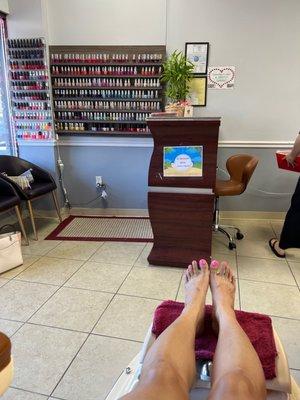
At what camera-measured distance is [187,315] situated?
3.79ft

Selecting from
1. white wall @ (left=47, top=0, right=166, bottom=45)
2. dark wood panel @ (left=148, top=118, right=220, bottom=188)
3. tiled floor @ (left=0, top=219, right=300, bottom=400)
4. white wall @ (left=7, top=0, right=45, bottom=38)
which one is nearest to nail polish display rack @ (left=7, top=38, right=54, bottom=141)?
white wall @ (left=7, top=0, right=45, bottom=38)

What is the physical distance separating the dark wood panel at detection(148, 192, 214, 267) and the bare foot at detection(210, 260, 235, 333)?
67 centimetres

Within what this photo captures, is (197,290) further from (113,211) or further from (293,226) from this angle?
(113,211)

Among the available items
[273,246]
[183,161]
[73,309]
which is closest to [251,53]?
[183,161]

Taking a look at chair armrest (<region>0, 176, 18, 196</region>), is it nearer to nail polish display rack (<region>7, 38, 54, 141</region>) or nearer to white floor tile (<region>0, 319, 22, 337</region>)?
nail polish display rack (<region>7, 38, 54, 141</region>)

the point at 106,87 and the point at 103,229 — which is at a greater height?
the point at 106,87

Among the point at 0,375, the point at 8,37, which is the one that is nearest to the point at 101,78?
the point at 8,37

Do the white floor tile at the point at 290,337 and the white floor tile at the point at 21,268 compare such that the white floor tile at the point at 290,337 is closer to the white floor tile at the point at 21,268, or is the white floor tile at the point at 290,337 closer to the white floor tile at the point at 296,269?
the white floor tile at the point at 296,269

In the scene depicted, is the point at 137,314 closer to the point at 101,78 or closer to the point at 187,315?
the point at 187,315

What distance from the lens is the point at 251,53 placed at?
10.0 feet

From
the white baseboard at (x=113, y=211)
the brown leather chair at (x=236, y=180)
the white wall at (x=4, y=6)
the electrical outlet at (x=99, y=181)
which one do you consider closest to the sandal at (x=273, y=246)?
the brown leather chair at (x=236, y=180)

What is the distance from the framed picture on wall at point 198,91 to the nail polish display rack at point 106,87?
324 mm

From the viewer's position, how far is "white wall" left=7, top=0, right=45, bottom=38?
10.1 feet

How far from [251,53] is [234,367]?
3027 mm
